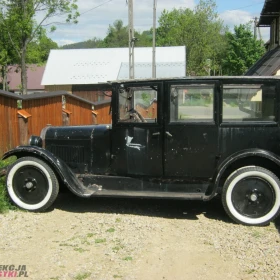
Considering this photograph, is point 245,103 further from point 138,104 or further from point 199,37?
point 199,37

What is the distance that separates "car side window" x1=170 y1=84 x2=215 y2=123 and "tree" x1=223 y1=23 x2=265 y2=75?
44.5 metres

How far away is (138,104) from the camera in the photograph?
5934 millimetres

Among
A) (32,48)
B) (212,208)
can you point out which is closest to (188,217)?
(212,208)

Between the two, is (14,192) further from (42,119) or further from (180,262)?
(42,119)

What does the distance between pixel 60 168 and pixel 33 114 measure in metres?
4.90

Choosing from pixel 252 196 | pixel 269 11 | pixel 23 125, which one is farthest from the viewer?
pixel 269 11

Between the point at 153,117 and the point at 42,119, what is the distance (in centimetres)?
593

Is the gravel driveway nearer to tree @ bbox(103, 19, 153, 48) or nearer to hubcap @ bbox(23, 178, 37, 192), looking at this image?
hubcap @ bbox(23, 178, 37, 192)

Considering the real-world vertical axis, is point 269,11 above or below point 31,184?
above

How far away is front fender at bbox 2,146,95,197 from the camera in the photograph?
570 centimetres

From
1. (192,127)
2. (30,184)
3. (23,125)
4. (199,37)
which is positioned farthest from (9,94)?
(199,37)

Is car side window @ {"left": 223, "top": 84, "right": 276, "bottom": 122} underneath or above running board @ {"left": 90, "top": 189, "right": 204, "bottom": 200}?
above

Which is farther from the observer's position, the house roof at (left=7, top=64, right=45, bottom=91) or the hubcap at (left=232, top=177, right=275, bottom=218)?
the house roof at (left=7, top=64, right=45, bottom=91)

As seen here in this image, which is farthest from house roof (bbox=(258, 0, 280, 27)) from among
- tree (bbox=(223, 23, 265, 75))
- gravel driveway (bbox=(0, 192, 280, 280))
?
tree (bbox=(223, 23, 265, 75))
